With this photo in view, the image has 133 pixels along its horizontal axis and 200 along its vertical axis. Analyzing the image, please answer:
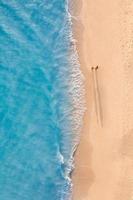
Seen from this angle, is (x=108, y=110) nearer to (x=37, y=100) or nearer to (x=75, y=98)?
(x=75, y=98)

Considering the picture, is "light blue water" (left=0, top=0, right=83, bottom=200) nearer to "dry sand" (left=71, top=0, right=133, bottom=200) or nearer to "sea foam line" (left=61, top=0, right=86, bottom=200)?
"sea foam line" (left=61, top=0, right=86, bottom=200)

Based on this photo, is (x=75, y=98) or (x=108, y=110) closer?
(x=108, y=110)

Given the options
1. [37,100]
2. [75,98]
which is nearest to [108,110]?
[75,98]

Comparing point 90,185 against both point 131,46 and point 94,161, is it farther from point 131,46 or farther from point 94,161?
point 131,46

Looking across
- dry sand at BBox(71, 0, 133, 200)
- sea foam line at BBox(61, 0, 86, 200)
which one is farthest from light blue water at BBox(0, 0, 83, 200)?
dry sand at BBox(71, 0, 133, 200)

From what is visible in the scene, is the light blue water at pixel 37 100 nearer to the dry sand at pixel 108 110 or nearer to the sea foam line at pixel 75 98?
the sea foam line at pixel 75 98

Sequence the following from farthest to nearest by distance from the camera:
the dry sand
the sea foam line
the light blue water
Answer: the light blue water < the sea foam line < the dry sand

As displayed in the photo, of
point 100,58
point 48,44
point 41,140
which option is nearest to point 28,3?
point 48,44
